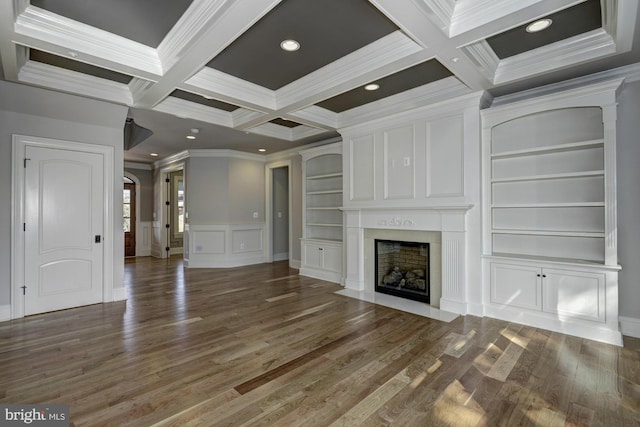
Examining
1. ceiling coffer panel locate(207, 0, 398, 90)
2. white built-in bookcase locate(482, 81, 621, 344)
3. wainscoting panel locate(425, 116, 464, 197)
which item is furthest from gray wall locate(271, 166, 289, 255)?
white built-in bookcase locate(482, 81, 621, 344)

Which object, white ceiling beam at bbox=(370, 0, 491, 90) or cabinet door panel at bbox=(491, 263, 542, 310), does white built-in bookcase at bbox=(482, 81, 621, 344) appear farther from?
white ceiling beam at bbox=(370, 0, 491, 90)

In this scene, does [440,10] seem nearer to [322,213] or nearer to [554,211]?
[554,211]

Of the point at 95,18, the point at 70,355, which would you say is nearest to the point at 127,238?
the point at 70,355

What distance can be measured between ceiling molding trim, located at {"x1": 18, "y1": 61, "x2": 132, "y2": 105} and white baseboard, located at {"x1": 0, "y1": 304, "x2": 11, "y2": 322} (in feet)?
8.52

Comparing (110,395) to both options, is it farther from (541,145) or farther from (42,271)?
(541,145)

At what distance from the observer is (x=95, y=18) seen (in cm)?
265

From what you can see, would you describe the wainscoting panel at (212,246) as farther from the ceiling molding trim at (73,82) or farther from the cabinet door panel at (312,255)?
the ceiling molding trim at (73,82)

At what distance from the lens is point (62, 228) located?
414 centimetres

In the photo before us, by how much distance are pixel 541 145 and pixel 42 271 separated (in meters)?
6.34

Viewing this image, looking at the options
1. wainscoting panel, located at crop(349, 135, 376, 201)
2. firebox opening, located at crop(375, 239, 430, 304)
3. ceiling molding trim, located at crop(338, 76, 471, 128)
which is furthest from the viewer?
wainscoting panel, located at crop(349, 135, 376, 201)

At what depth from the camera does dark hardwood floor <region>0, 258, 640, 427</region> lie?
6.53 ft

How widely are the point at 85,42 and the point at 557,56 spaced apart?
14.5 feet

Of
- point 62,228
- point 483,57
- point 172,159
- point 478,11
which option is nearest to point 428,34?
point 478,11

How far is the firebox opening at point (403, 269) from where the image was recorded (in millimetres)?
4430
